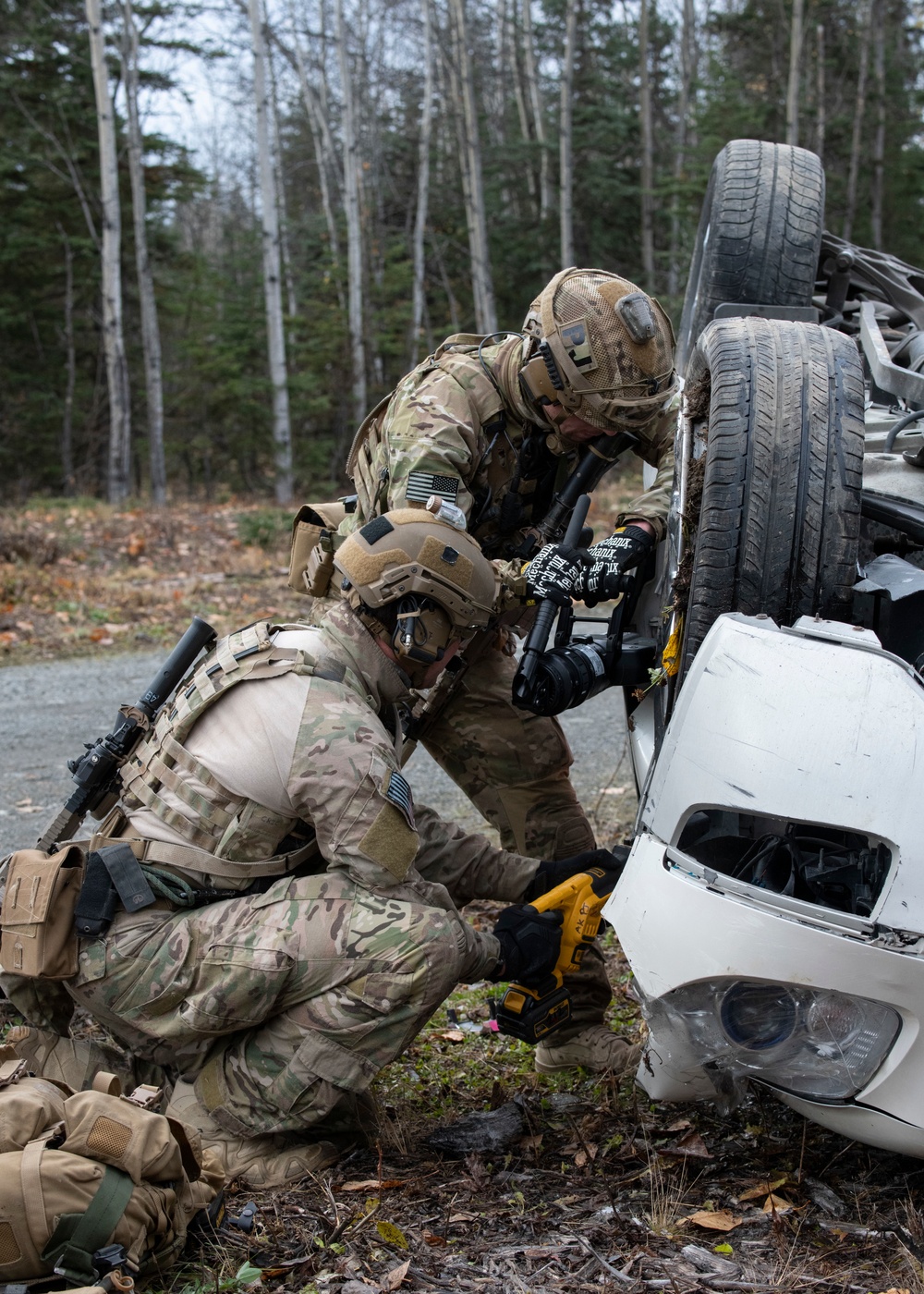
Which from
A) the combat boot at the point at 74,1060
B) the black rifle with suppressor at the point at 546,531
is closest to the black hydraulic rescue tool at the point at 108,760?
the combat boot at the point at 74,1060

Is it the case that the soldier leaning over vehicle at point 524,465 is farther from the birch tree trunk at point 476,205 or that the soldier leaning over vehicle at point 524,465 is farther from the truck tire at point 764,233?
the birch tree trunk at point 476,205

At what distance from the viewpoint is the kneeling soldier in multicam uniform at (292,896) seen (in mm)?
2783

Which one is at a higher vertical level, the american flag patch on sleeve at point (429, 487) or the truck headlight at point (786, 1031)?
the american flag patch on sleeve at point (429, 487)

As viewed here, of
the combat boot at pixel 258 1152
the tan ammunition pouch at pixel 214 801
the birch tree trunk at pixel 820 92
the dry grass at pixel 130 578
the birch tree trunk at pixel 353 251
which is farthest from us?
the birch tree trunk at pixel 820 92

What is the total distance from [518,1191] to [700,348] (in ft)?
6.99

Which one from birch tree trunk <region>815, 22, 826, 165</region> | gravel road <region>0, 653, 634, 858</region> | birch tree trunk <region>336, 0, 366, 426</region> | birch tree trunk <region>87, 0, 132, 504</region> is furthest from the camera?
birch tree trunk <region>815, 22, 826, 165</region>

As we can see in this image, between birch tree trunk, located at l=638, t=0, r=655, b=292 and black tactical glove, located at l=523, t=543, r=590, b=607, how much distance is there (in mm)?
18051

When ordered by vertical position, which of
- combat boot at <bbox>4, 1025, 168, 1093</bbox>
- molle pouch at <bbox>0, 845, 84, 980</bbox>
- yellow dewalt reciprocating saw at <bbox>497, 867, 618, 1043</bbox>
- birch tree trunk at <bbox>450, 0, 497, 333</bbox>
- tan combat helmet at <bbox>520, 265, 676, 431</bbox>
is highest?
birch tree trunk at <bbox>450, 0, 497, 333</bbox>

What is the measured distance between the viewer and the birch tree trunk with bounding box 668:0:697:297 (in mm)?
22000

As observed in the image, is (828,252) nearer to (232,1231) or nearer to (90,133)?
(232,1231)

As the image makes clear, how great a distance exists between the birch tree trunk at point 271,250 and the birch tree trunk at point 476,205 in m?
3.83

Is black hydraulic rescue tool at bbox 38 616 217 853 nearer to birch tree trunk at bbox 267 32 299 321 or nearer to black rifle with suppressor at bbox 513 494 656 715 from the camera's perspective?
black rifle with suppressor at bbox 513 494 656 715

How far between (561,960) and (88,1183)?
4.27 feet

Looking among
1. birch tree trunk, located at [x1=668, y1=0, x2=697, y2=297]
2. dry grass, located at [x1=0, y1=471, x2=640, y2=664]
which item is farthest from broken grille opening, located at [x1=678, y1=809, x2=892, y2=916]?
birch tree trunk, located at [x1=668, y1=0, x2=697, y2=297]
